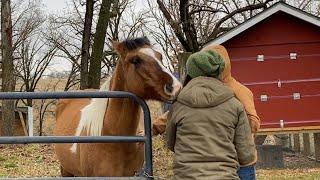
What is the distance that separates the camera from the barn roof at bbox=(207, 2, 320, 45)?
1355cm

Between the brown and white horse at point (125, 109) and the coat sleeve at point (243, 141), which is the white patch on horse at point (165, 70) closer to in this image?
the brown and white horse at point (125, 109)

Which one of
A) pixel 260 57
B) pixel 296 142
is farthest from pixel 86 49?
pixel 296 142

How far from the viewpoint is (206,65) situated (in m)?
3.51

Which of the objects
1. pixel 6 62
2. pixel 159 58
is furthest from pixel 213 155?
pixel 6 62

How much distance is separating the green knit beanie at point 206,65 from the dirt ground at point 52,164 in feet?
19.5

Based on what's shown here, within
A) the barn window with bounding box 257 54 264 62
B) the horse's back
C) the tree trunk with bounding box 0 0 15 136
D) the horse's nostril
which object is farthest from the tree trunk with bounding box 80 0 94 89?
the horse's nostril

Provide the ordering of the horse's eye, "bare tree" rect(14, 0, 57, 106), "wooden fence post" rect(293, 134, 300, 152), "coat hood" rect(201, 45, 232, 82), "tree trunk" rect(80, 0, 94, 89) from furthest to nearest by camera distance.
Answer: "bare tree" rect(14, 0, 57, 106), "tree trunk" rect(80, 0, 94, 89), "wooden fence post" rect(293, 134, 300, 152), the horse's eye, "coat hood" rect(201, 45, 232, 82)

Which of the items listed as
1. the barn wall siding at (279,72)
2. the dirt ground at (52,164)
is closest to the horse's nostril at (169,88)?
the dirt ground at (52,164)

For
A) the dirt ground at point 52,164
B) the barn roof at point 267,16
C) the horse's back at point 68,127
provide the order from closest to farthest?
the horse's back at point 68,127 → the dirt ground at point 52,164 → the barn roof at point 267,16

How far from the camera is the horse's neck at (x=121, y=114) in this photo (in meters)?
4.54

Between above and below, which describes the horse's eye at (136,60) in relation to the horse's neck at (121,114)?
above

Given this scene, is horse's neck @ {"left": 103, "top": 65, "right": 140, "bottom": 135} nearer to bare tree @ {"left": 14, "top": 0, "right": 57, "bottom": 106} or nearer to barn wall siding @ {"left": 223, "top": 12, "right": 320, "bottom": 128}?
barn wall siding @ {"left": 223, "top": 12, "right": 320, "bottom": 128}

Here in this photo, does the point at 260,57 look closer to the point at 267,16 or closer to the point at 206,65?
the point at 267,16

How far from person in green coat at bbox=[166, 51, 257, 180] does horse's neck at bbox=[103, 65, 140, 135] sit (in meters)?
1.05
